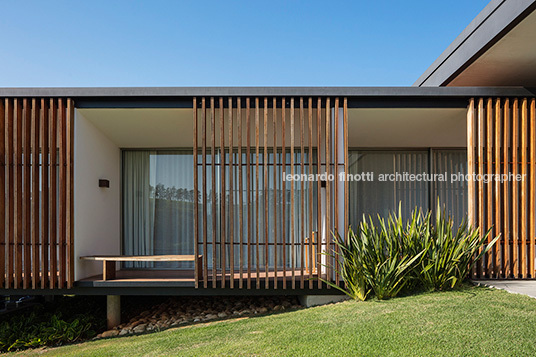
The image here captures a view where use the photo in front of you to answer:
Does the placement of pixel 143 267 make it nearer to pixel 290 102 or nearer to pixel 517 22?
pixel 290 102

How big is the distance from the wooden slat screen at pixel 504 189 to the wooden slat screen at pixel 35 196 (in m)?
5.79

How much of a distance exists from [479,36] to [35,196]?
645cm

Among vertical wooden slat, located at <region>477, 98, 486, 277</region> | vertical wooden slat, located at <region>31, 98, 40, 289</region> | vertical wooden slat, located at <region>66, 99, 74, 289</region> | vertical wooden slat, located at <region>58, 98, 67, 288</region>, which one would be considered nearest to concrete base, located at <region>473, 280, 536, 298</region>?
vertical wooden slat, located at <region>477, 98, 486, 277</region>

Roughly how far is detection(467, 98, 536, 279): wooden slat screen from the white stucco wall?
5.68 m

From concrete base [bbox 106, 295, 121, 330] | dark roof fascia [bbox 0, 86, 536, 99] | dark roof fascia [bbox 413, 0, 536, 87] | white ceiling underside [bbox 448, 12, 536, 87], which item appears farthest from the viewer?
concrete base [bbox 106, 295, 121, 330]

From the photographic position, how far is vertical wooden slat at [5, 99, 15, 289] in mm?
5418

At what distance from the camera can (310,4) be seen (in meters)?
9.15

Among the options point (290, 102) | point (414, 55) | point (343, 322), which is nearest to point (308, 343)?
point (343, 322)

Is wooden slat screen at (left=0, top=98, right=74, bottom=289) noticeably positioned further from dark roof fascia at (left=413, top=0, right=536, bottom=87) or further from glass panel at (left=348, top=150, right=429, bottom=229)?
dark roof fascia at (left=413, top=0, right=536, bottom=87)

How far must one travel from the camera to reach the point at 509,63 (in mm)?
5566

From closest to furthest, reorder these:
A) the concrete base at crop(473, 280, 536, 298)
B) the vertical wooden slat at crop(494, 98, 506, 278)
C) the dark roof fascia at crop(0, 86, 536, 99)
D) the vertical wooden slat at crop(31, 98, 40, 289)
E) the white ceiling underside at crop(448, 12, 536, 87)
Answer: the white ceiling underside at crop(448, 12, 536, 87), the concrete base at crop(473, 280, 536, 298), the vertical wooden slat at crop(31, 98, 40, 289), the dark roof fascia at crop(0, 86, 536, 99), the vertical wooden slat at crop(494, 98, 506, 278)

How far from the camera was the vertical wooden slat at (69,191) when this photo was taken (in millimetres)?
5422

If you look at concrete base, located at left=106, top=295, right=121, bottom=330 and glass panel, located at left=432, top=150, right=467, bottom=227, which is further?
glass panel, located at left=432, top=150, right=467, bottom=227

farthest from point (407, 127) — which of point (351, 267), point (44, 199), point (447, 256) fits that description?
point (44, 199)
